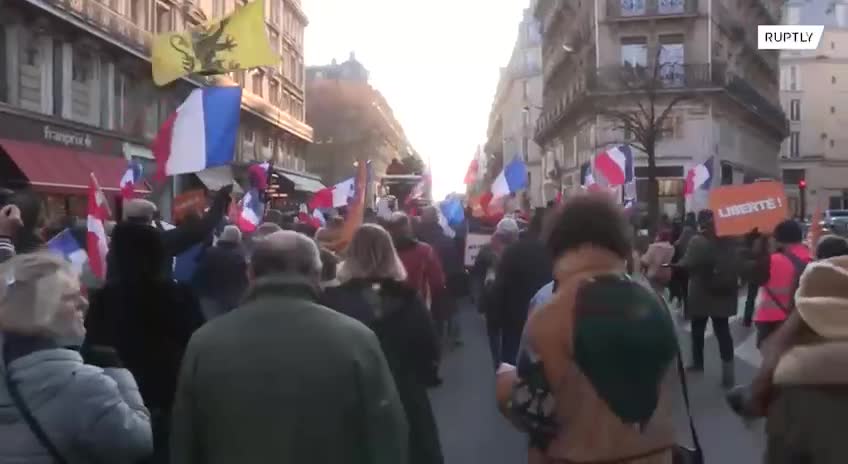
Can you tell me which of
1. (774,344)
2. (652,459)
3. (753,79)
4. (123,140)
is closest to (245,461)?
(652,459)

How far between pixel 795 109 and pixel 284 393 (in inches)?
3649

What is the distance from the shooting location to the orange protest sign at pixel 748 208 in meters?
11.0

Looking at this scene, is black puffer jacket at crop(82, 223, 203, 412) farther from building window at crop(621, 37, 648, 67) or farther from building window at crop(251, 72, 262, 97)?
building window at crop(251, 72, 262, 97)

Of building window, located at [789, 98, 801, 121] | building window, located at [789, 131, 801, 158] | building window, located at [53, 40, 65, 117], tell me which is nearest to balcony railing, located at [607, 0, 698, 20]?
building window, located at [53, 40, 65, 117]

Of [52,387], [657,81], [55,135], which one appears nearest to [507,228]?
[52,387]

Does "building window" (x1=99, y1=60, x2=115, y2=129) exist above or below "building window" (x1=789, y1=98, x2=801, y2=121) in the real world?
below

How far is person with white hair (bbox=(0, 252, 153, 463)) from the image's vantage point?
3.27 m

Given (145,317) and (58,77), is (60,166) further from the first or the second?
(145,317)

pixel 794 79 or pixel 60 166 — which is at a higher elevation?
pixel 794 79

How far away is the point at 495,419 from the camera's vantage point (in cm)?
962

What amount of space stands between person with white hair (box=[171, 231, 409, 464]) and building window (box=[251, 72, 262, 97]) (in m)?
46.6

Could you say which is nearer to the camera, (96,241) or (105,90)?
(96,241)

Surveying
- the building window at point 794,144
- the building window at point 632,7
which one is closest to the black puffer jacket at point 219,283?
the building window at point 632,7

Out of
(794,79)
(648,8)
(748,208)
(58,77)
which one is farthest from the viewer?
(794,79)
